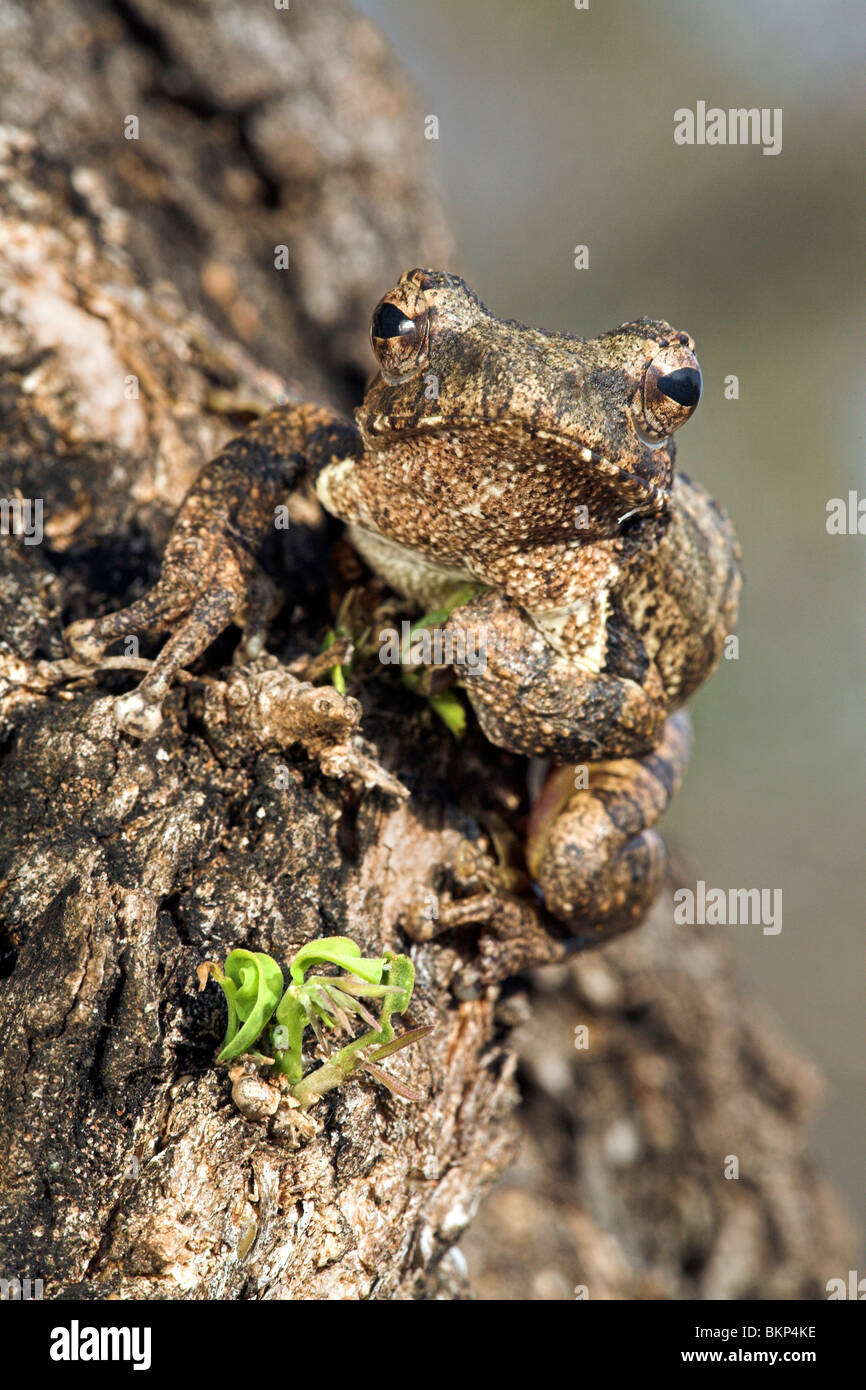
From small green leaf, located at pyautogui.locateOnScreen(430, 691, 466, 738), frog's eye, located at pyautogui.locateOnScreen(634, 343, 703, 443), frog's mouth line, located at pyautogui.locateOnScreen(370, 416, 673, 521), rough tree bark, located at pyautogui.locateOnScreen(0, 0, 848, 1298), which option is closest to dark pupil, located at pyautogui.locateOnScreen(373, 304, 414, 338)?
frog's mouth line, located at pyautogui.locateOnScreen(370, 416, 673, 521)

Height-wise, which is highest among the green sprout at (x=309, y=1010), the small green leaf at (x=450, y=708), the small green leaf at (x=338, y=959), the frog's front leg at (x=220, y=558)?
the frog's front leg at (x=220, y=558)

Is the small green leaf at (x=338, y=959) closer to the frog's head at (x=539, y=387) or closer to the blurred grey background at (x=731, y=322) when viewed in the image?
the frog's head at (x=539, y=387)

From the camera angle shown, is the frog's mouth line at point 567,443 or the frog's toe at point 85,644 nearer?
the frog's mouth line at point 567,443

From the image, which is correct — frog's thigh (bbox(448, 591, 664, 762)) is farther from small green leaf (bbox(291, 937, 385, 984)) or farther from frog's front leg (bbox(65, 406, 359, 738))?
small green leaf (bbox(291, 937, 385, 984))

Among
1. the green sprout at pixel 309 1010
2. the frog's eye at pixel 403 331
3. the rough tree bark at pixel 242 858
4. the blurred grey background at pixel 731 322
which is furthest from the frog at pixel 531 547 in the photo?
the blurred grey background at pixel 731 322

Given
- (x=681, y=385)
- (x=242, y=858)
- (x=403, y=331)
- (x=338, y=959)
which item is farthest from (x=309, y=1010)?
(x=681, y=385)

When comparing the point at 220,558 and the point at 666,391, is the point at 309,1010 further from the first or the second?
the point at 666,391

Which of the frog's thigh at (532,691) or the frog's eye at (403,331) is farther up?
the frog's eye at (403,331)
